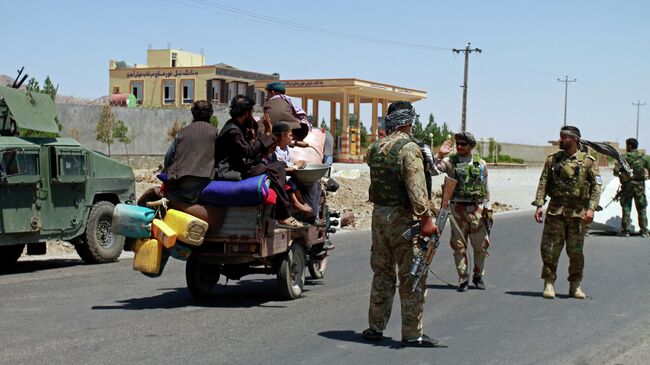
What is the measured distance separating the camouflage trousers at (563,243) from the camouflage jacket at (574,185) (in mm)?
119

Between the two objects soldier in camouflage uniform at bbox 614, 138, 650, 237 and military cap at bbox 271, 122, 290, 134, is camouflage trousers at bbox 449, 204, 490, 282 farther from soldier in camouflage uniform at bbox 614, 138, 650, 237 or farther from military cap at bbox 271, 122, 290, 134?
soldier in camouflage uniform at bbox 614, 138, 650, 237

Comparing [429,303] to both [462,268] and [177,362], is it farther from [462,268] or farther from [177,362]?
[177,362]

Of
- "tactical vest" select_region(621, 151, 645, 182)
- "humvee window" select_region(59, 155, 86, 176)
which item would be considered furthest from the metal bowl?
"tactical vest" select_region(621, 151, 645, 182)

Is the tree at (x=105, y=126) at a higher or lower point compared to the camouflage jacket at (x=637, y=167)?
higher

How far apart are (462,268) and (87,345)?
5526 millimetres

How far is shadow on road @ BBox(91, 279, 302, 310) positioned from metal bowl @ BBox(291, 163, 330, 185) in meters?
1.42

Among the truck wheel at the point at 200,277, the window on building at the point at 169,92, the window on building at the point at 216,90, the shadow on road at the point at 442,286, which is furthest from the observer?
the window on building at the point at 169,92

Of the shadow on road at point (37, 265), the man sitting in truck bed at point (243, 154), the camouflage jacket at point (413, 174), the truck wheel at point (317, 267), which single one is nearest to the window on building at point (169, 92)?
the shadow on road at point (37, 265)

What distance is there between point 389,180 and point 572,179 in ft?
13.6

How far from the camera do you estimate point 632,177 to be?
21391 millimetres

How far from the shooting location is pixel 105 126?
5434 cm

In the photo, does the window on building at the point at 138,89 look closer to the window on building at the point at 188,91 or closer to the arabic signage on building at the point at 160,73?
the arabic signage on building at the point at 160,73

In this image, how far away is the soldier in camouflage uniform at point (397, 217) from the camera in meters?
7.79

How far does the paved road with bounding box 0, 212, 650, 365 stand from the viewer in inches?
298
